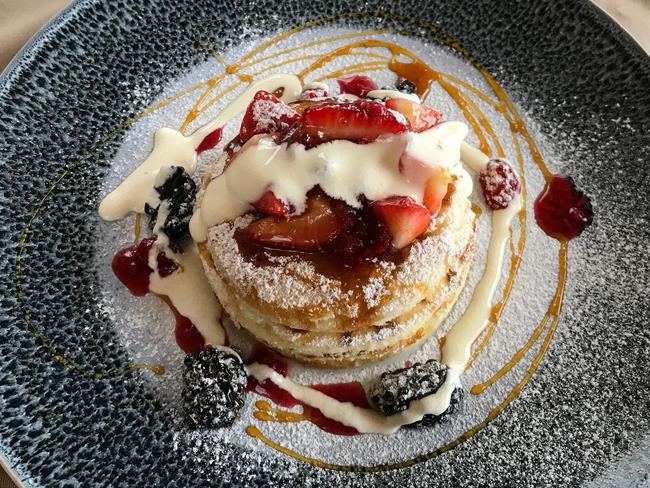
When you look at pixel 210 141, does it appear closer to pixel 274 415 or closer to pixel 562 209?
pixel 274 415

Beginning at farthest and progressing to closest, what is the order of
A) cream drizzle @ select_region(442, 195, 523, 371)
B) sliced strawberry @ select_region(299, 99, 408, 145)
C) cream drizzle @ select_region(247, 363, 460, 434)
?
cream drizzle @ select_region(442, 195, 523, 371) < cream drizzle @ select_region(247, 363, 460, 434) < sliced strawberry @ select_region(299, 99, 408, 145)

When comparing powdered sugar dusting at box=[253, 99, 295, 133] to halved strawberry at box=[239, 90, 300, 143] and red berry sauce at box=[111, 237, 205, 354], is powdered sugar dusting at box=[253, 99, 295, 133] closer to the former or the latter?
halved strawberry at box=[239, 90, 300, 143]

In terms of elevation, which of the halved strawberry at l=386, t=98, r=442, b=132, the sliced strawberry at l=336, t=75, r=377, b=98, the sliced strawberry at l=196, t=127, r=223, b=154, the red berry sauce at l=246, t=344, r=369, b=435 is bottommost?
the red berry sauce at l=246, t=344, r=369, b=435

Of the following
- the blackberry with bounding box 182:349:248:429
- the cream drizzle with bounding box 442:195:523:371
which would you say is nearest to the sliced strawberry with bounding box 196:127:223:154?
the blackberry with bounding box 182:349:248:429

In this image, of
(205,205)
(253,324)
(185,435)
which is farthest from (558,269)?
(185,435)

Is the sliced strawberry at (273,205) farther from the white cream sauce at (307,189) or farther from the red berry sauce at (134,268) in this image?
the red berry sauce at (134,268)

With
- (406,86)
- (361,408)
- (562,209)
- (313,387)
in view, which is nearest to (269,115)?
(406,86)
